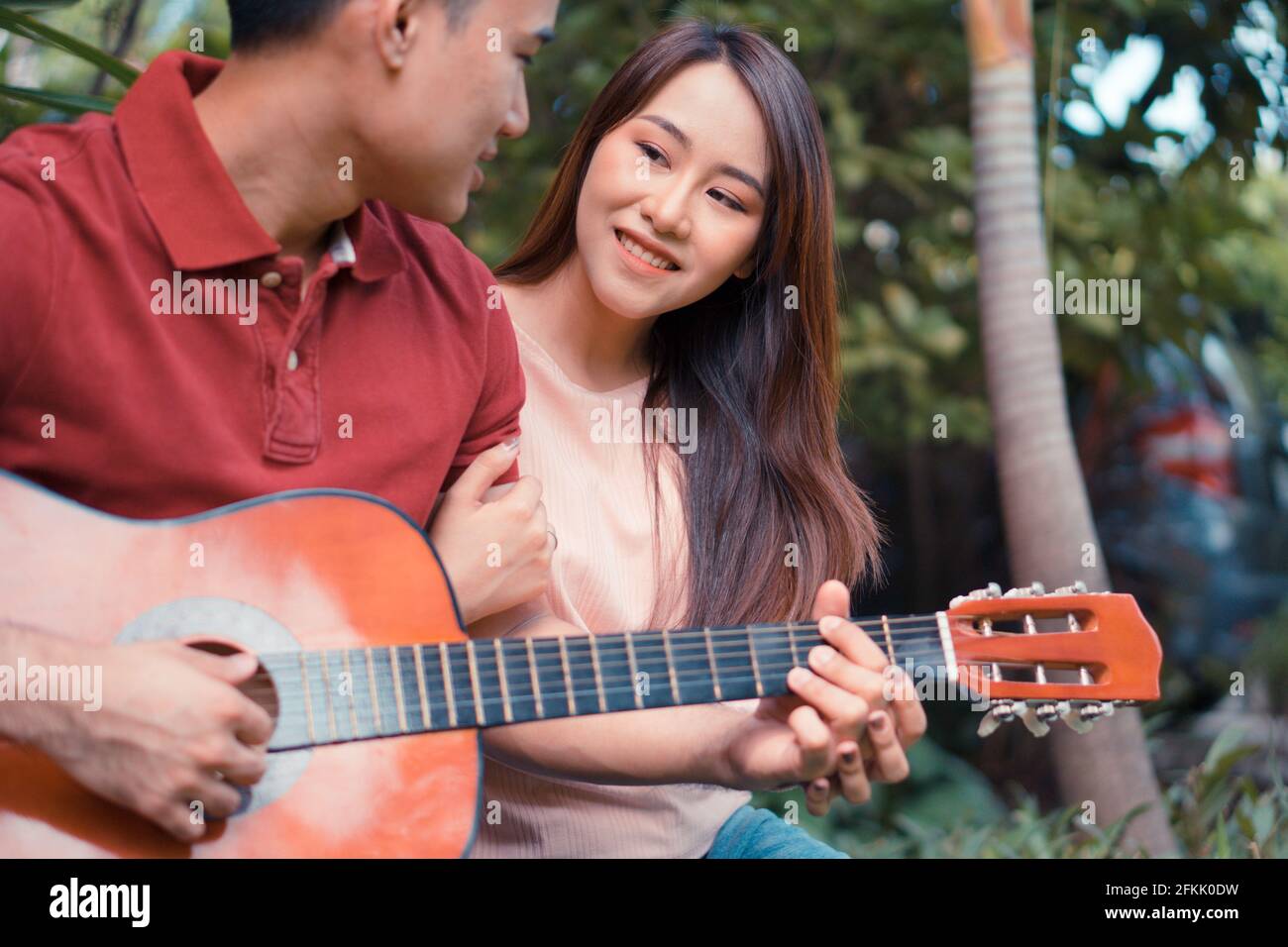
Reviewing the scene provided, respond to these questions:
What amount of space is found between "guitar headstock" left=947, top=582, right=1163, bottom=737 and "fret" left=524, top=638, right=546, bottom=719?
60cm

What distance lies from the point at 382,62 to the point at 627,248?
628 mm

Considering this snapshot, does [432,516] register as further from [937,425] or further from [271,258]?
[937,425]

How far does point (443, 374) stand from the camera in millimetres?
1802

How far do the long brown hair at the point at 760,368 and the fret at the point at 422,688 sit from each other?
697mm

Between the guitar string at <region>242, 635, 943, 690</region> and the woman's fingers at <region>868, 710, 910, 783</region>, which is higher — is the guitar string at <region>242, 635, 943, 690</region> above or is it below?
above

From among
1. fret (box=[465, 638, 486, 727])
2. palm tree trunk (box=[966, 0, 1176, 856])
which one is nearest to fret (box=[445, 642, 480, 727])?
fret (box=[465, 638, 486, 727])

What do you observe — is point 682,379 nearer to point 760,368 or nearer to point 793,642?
point 760,368

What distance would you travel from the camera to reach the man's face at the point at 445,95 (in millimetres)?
1605

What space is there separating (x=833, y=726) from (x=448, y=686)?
1.72ft

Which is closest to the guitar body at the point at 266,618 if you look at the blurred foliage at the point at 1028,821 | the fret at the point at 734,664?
the fret at the point at 734,664

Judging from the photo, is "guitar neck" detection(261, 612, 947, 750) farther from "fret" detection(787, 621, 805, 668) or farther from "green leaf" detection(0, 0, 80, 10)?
"green leaf" detection(0, 0, 80, 10)

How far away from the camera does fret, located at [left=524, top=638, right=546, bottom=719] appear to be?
167 centimetres

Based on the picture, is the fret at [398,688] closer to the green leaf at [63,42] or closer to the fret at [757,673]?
the fret at [757,673]
